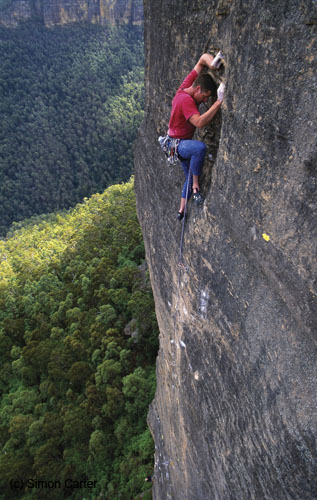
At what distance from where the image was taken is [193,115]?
444 centimetres

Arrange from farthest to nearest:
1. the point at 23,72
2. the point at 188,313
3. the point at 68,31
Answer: the point at 68,31 → the point at 23,72 → the point at 188,313

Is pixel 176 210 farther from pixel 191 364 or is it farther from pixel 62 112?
pixel 62 112

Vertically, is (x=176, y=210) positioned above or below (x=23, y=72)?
above

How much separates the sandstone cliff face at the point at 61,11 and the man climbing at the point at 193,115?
332ft

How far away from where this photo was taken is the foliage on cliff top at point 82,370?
625 inches

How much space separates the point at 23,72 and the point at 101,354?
275ft

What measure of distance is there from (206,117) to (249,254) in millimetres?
1753

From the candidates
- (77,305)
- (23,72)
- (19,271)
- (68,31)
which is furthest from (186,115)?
(68,31)

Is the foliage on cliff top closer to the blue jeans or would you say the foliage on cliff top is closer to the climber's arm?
the blue jeans

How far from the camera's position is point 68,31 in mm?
88188

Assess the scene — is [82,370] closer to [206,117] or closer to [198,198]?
[198,198]

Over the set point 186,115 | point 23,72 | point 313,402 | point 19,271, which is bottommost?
point 19,271

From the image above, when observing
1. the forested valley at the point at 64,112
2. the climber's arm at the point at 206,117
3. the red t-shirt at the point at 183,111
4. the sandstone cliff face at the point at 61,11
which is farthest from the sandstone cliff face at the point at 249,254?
the sandstone cliff face at the point at 61,11

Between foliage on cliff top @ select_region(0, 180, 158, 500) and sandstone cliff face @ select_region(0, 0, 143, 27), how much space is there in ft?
271
